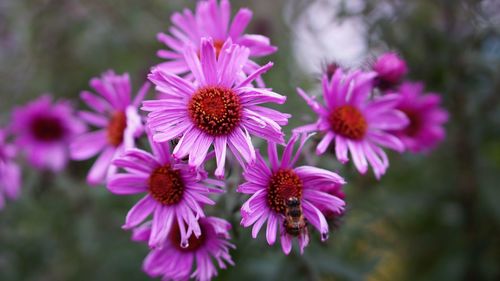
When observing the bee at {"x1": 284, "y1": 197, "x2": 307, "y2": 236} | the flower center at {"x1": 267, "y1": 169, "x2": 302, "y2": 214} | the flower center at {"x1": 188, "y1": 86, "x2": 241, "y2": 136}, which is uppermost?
the flower center at {"x1": 188, "y1": 86, "x2": 241, "y2": 136}

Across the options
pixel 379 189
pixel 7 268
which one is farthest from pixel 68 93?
pixel 379 189

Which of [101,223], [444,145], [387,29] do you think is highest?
[387,29]

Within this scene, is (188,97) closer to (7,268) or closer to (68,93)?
(7,268)

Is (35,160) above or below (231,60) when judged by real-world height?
below

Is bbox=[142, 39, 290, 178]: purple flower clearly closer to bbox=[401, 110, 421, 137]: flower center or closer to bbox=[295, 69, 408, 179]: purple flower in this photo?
bbox=[295, 69, 408, 179]: purple flower

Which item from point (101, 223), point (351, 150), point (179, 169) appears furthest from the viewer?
point (101, 223)

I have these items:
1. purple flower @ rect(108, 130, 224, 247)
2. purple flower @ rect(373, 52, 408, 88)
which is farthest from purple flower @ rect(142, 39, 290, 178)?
purple flower @ rect(373, 52, 408, 88)

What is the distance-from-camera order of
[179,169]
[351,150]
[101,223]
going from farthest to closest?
[101,223]
[351,150]
[179,169]

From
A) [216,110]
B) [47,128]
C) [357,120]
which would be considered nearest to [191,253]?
[216,110]
